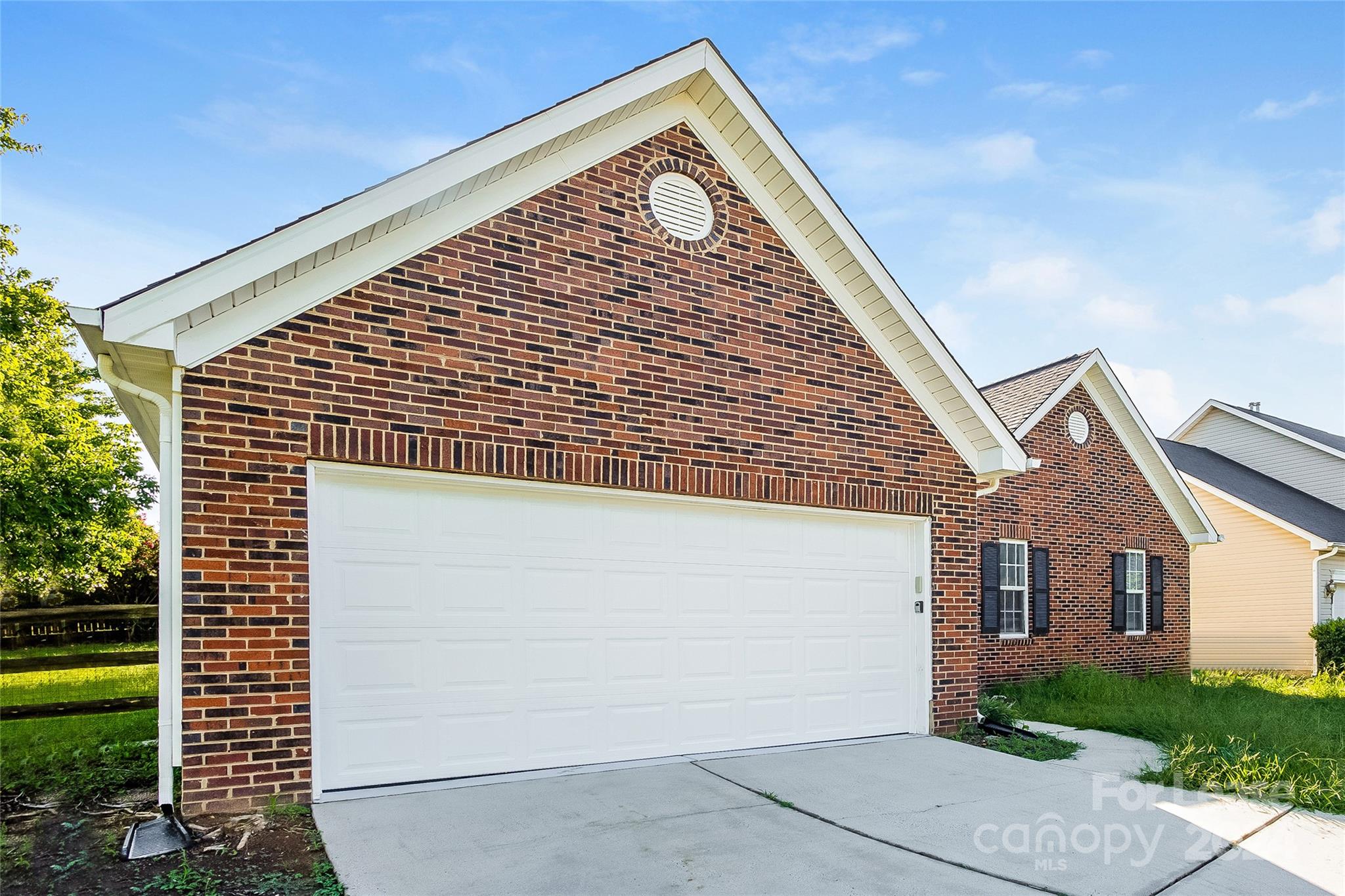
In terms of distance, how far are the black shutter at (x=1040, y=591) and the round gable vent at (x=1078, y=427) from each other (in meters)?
2.18

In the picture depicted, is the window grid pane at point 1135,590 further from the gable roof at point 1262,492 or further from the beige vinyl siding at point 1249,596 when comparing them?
the gable roof at point 1262,492

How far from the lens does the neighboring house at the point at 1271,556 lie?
19.1 metres

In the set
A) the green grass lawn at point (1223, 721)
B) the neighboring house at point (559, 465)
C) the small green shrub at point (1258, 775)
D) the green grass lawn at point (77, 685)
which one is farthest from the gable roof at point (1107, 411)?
the green grass lawn at point (77, 685)

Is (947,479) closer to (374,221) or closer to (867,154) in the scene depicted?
(867,154)

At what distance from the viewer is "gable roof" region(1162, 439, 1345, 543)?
1980 centimetres

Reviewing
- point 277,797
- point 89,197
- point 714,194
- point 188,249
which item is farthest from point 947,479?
point 188,249

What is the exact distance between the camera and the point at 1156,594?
15711 millimetres

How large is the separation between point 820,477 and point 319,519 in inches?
183

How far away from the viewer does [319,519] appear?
237 inches

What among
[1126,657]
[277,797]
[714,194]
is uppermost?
[714,194]

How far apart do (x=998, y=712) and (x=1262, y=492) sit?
54.9 feet

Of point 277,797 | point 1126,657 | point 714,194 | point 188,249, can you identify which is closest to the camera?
point 277,797

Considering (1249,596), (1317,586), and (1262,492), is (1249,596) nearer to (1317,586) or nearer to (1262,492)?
(1317,586)

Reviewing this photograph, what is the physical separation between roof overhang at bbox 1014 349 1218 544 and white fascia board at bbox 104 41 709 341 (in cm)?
927
